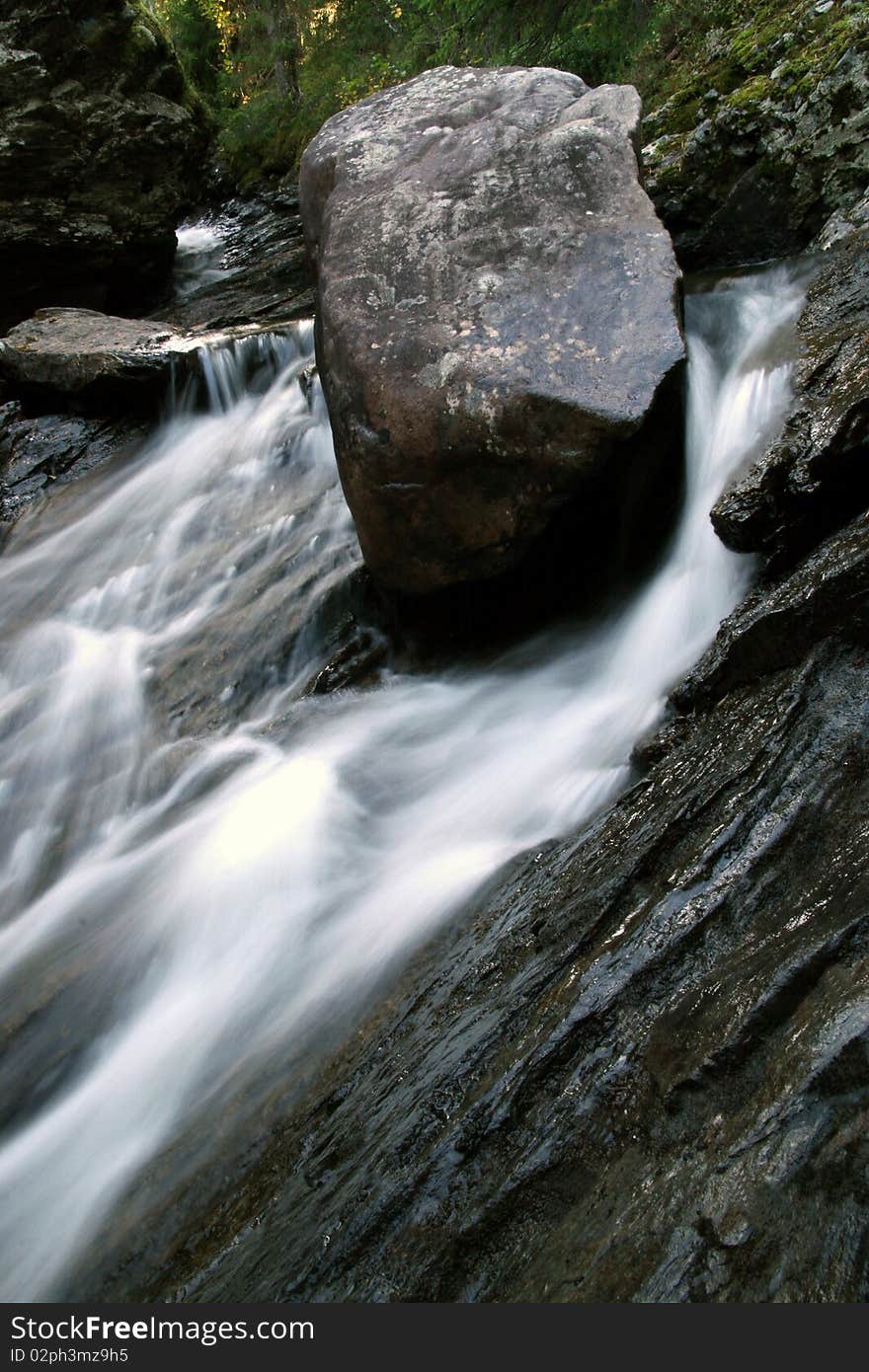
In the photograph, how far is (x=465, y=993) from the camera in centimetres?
274

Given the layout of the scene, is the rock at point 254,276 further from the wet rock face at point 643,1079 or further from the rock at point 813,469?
the wet rock face at point 643,1079

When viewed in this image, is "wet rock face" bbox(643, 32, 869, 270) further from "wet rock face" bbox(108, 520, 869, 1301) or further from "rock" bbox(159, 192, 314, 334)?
"wet rock face" bbox(108, 520, 869, 1301)

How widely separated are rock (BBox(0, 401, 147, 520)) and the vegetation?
5.11 m

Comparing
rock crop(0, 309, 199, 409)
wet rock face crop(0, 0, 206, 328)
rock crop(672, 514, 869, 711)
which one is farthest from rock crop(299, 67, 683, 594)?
wet rock face crop(0, 0, 206, 328)

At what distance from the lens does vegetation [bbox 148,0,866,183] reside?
727 centimetres

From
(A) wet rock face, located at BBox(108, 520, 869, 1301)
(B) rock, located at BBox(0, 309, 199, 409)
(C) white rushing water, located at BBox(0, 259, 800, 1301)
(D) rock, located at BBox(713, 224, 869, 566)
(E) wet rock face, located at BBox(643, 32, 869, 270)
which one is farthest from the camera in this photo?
(B) rock, located at BBox(0, 309, 199, 409)

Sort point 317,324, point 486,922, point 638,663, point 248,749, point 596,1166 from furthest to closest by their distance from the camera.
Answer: point 317,324, point 248,749, point 638,663, point 486,922, point 596,1166

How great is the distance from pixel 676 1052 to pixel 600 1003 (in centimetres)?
26

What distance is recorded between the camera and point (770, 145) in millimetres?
6309

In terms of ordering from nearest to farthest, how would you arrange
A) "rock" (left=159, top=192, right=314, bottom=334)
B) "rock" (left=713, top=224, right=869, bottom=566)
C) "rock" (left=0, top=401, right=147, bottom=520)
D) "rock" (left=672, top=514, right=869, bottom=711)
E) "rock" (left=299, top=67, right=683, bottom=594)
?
"rock" (left=672, top=514, right=869, bottom=711), "rock" (left=713, top=224, right=869, bottom=566), "rock" (left=299, top=67, right=683, bottom=594), "rock" (left=0, top=401, right=147, bottom=520), "rock" (left=159, top=192, right=314, bottom=334)

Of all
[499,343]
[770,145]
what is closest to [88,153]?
[770,145]

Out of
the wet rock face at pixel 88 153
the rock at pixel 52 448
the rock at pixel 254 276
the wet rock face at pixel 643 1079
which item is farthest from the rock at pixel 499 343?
the wet rock face at pixel 88 153

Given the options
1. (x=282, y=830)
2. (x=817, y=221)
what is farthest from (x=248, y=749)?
(x=817, y=221)

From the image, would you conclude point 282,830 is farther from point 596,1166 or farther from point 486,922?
point 596,1166
